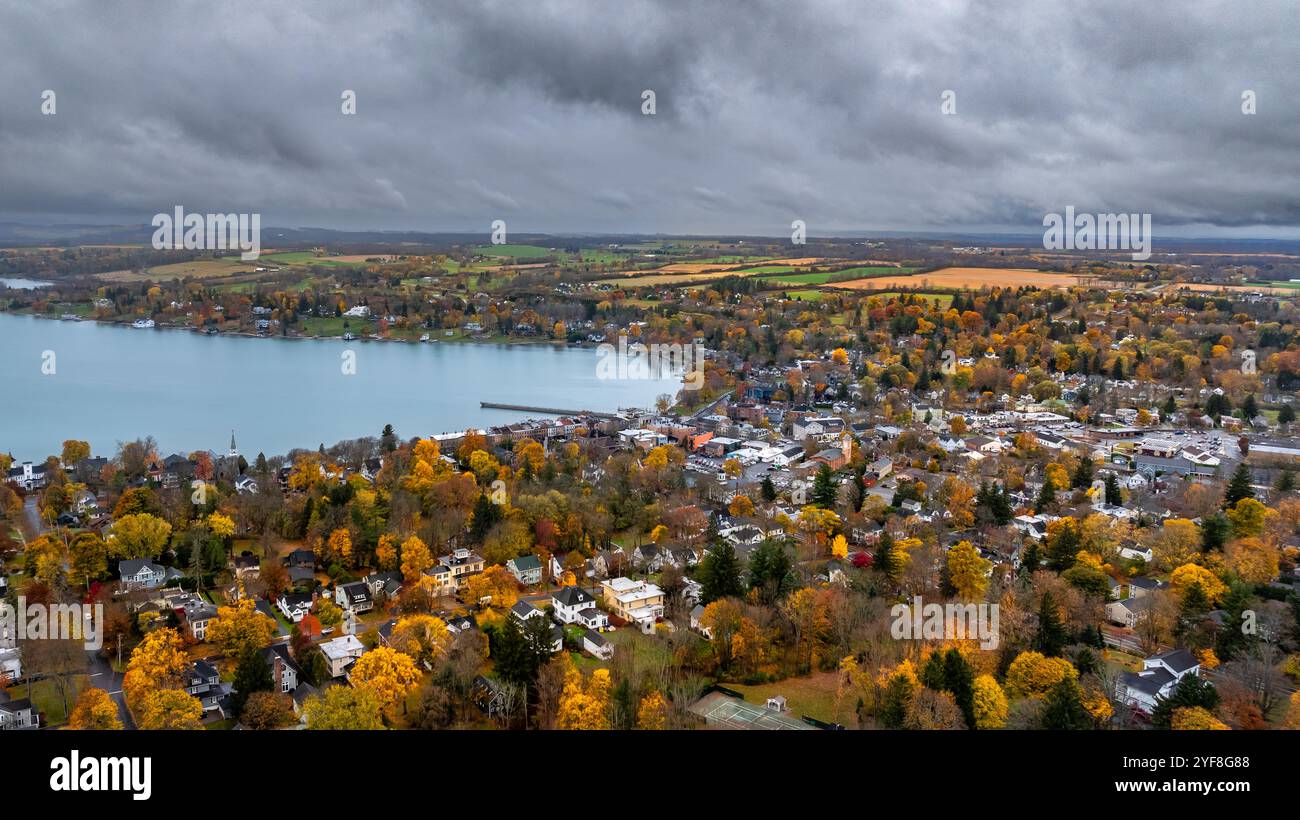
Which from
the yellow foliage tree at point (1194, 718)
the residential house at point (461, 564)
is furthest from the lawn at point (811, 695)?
the residential house at point (461, 564)

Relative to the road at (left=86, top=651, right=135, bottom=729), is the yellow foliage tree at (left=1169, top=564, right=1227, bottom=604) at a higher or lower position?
higher

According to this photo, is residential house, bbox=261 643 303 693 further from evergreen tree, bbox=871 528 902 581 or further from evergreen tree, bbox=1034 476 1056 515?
evergreen tree, bbox=1034 476 1056 515

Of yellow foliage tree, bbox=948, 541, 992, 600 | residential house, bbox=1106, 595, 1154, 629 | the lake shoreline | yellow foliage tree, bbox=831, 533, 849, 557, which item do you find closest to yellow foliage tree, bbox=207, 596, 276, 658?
yellow foliage tree, bbox=831, 533, 849, 557

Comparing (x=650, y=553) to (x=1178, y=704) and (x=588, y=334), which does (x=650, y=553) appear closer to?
(x=1178, y=704)

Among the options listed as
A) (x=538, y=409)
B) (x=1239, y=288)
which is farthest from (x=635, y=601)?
(x=1239, y=288)

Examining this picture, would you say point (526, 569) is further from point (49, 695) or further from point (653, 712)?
point (49, 695)

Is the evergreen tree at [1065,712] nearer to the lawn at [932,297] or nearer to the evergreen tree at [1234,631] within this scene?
the evergreen tree at [1234,631]

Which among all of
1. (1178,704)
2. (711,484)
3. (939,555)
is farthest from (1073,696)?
(711,484)
